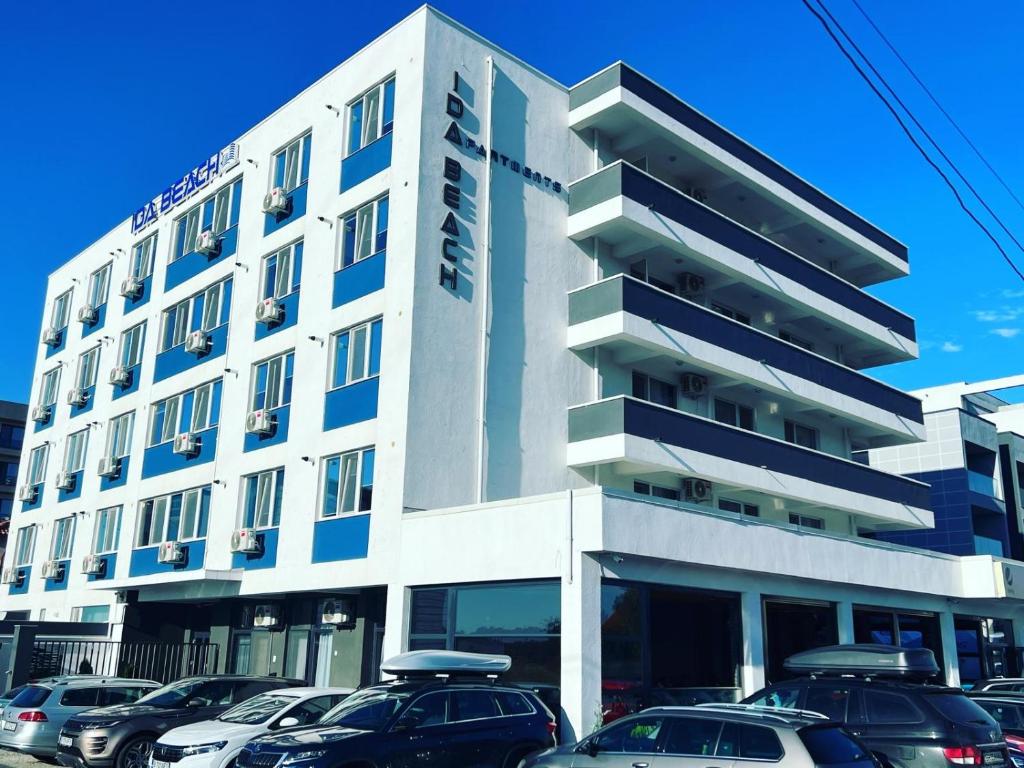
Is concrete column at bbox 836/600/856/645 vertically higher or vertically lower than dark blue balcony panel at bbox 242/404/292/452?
lower

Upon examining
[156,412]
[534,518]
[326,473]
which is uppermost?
[156,412]

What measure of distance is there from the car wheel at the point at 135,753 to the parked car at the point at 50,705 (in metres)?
2.49

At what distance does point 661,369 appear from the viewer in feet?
87.5

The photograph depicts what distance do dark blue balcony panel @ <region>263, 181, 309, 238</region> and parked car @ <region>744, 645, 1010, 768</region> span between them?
57.0ft

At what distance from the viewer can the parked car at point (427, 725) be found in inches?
488

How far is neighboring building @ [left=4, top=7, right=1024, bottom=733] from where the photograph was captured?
767 inches

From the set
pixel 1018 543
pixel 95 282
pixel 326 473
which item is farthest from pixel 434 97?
pixel 1018 543

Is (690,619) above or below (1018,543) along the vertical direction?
below

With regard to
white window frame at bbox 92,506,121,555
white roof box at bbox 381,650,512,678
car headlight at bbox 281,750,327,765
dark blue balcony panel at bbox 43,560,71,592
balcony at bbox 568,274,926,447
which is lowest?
car headlight at bbox 281,750,327,765

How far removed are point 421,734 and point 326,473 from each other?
429 inches

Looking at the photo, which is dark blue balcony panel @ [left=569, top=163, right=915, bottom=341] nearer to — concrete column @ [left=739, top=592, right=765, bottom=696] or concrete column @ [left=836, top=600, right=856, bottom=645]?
concrete column @ [left=836, top=600, right=856, bottom=645]

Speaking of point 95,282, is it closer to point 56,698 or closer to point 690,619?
point 56,698

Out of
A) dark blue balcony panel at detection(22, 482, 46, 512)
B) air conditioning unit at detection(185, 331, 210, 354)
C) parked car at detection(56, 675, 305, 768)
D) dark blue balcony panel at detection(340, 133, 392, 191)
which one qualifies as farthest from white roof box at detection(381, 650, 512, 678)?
dark blue balcony panel at detection(22, 482, 46, 512)

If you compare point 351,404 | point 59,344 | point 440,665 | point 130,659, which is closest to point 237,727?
point 440,665
